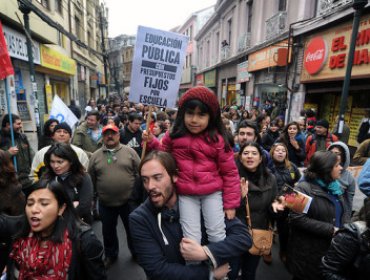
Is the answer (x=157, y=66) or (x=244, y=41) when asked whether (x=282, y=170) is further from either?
(x=244, y=41)

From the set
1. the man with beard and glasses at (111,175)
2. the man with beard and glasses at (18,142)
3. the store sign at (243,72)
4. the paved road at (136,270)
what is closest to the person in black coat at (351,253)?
the paved road at (136,270)

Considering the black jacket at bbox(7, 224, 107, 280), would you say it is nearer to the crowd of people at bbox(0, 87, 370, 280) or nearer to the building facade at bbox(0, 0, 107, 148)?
the crowd of people at bbox(0, 87, 370, 280)

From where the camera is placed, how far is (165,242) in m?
1.54

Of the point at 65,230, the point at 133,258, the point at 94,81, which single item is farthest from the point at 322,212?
the point at 94,81

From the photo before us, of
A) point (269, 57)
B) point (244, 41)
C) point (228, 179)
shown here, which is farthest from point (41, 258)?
point (244, 41)

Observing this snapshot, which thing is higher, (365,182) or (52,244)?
(365,182)

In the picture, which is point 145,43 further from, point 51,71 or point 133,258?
point 51,71

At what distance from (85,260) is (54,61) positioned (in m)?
13.2

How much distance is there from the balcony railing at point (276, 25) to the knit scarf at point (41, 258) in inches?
492

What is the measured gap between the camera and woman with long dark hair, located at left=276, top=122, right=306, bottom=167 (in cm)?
483

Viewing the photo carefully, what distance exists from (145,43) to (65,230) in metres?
2.14

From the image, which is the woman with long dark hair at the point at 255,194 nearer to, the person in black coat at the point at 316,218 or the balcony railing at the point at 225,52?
the person in black coat at the point at 316,218

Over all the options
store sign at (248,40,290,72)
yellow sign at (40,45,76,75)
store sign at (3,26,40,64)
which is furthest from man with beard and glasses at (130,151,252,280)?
yellow sign at (40,45,76,75)

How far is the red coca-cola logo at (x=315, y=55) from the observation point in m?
9.12
